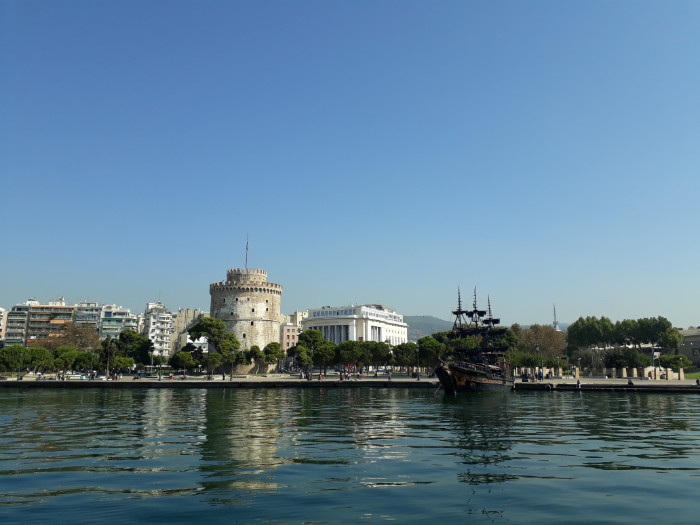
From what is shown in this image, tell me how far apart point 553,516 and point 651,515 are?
Answer: 2306 mm

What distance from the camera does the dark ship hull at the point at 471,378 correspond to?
59.0 m

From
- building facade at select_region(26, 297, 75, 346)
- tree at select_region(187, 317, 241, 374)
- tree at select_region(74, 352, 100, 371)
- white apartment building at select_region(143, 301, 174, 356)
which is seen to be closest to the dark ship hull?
tree at select_region(187, 317, 241, 374)

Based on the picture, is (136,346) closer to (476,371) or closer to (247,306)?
(247,306)

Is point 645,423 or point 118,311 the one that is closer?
point 645,423

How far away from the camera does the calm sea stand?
12945 mm

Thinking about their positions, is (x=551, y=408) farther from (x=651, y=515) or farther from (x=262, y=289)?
(x=262, y=289)

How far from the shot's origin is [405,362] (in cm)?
9744

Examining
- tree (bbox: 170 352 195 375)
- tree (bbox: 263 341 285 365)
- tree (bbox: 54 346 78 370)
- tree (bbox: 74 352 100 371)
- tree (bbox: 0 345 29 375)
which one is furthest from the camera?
tree (bbox: 263 341 285 365)

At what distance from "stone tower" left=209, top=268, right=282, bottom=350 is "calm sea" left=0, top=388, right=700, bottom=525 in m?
71.7

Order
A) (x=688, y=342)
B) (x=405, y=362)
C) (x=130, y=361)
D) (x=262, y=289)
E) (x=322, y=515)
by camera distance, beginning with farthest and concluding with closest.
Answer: (x=688, y=342) → (x=262, y=289) → (x=405, y=362) → (x=130, y=361) → (x=322, y=515)

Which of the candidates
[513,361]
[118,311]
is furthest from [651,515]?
[118,311]

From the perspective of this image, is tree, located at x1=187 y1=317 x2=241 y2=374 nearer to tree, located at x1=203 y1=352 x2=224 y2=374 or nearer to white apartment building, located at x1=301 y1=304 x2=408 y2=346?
tree, located at x1=203 y1=352 x2=224 y2=374

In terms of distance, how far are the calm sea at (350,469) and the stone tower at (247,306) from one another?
235ft

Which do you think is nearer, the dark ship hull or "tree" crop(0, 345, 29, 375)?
the dark ship hull
